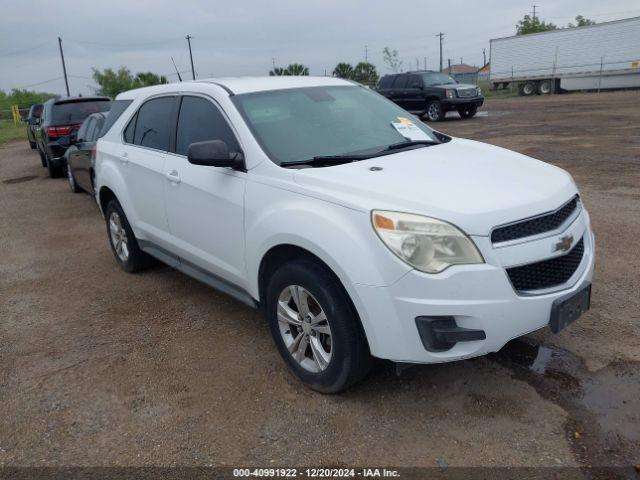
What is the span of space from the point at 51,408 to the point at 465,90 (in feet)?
63.7

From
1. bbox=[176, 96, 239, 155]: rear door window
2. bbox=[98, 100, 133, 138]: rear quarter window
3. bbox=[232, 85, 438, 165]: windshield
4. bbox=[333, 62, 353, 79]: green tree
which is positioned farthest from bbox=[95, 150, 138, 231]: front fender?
bbox=[333, 62, 353, 79]: green tree

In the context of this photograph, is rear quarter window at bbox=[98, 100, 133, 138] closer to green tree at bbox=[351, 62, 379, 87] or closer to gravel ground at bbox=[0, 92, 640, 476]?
gravel ground at bbox=[0, 92, 640, 476]

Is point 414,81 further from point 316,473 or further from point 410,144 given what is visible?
point 316,473

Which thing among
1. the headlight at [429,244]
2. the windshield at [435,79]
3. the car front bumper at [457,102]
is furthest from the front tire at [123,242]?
the windshield at [435,79]

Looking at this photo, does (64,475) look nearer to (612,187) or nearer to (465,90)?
(612,187)

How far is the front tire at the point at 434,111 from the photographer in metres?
20.2

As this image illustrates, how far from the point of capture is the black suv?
20.1 metres

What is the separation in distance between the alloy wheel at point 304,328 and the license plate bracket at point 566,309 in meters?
1.15

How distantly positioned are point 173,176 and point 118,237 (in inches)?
70.4

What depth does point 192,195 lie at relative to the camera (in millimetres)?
4016

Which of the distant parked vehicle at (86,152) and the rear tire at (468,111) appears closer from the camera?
the distant parked vehicle at (86,152)

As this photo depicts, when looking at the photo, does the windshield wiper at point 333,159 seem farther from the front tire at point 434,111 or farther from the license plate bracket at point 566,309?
the front tire at point 434,111

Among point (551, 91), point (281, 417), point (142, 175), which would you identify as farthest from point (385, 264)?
point (551, 91)

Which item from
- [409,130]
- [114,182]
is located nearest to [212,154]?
[409,130]
